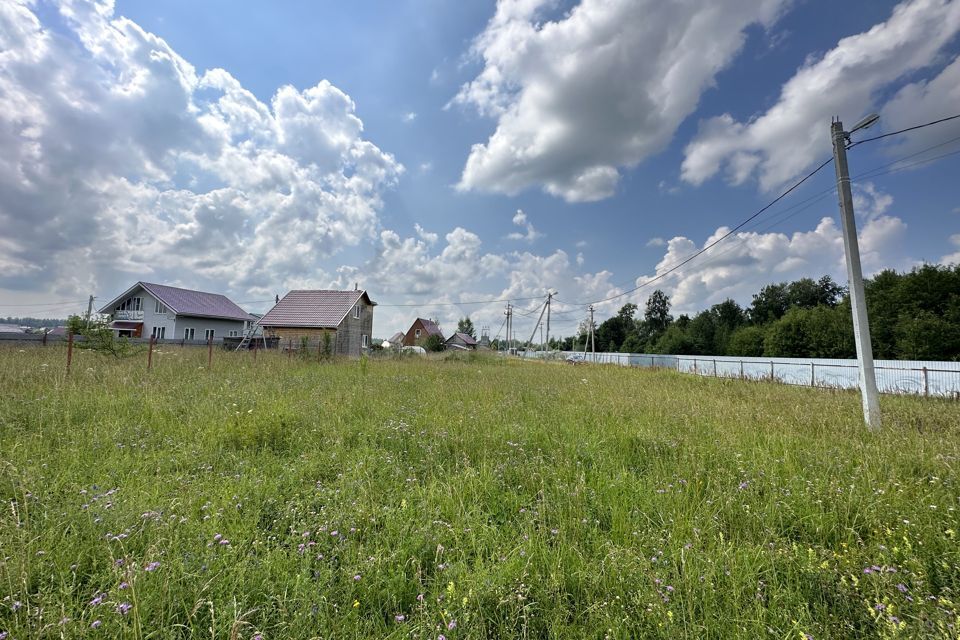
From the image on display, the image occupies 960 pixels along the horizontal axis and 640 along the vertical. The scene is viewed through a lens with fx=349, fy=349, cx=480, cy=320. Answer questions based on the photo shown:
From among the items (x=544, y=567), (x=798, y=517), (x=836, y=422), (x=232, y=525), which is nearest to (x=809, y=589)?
(x=798, y=517)

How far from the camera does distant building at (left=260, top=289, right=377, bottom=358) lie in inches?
1071

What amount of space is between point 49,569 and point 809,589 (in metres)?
4.41

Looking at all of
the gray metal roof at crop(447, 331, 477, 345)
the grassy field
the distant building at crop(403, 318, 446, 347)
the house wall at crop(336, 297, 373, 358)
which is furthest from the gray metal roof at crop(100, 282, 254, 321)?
the gray metal roof at crop(447, 331, 477, 345)

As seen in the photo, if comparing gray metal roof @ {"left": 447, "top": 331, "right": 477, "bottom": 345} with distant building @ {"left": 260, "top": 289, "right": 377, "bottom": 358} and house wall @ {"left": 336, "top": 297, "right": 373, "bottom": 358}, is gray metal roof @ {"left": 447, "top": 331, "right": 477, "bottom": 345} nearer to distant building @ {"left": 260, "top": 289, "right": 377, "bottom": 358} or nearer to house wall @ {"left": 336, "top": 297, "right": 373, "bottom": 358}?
house wall @ {"left": 336, "top": 297, "right": 373, "bottom": 358}

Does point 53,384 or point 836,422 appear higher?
point 53,384

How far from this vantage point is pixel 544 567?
220 centimetres

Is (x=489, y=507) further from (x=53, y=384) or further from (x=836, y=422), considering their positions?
(x=53, y=384)

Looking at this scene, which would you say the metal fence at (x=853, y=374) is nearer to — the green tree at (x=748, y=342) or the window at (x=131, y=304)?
the green tree at (x=748, y=342)

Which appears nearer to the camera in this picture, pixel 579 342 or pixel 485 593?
pixel 485 593

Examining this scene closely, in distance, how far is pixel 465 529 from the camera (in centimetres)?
253

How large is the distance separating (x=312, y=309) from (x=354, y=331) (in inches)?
150

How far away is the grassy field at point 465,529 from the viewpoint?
1776 millimetres

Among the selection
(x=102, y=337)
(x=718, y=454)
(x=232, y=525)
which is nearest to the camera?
(x=232, y=525)

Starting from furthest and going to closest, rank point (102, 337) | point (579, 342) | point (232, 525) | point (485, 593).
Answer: point (579, 342) → point (102, 337) → point (232, 525) → point (485, 593)
